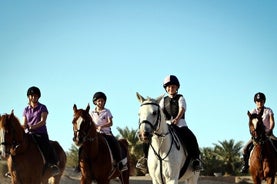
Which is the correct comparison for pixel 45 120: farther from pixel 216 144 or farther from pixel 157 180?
pixel 216 144

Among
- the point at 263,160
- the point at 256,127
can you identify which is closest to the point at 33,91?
the point at 256,127

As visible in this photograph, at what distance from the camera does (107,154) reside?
1331 centimetres

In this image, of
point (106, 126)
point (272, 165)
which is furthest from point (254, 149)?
point (106, 126)

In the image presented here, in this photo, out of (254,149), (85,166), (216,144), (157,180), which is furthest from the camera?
(216,144)

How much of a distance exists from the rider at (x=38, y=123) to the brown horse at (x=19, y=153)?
248 mm

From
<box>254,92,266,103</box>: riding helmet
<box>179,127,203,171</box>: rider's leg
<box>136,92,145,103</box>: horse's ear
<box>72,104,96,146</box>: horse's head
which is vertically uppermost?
<box>254,92,266,103</box>: riding helmet

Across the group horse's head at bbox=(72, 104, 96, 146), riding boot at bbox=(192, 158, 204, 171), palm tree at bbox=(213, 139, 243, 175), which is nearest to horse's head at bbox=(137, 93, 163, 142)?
riding boot at bbox=(192, 158, 204, 171)

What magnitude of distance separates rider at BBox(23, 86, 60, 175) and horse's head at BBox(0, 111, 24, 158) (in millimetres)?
757

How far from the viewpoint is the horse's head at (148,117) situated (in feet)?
29.9

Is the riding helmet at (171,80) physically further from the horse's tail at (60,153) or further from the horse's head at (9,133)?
the horse's tail at (60,153)

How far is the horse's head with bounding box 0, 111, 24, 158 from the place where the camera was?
11.6 meters

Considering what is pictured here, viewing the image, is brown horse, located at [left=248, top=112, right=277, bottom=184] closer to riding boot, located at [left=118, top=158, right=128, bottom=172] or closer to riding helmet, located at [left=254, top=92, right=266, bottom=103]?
riding helmet, located at [left=254, top=92, right=266, bottom=103]

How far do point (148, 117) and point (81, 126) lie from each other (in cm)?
325

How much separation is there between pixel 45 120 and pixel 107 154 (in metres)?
1.91
